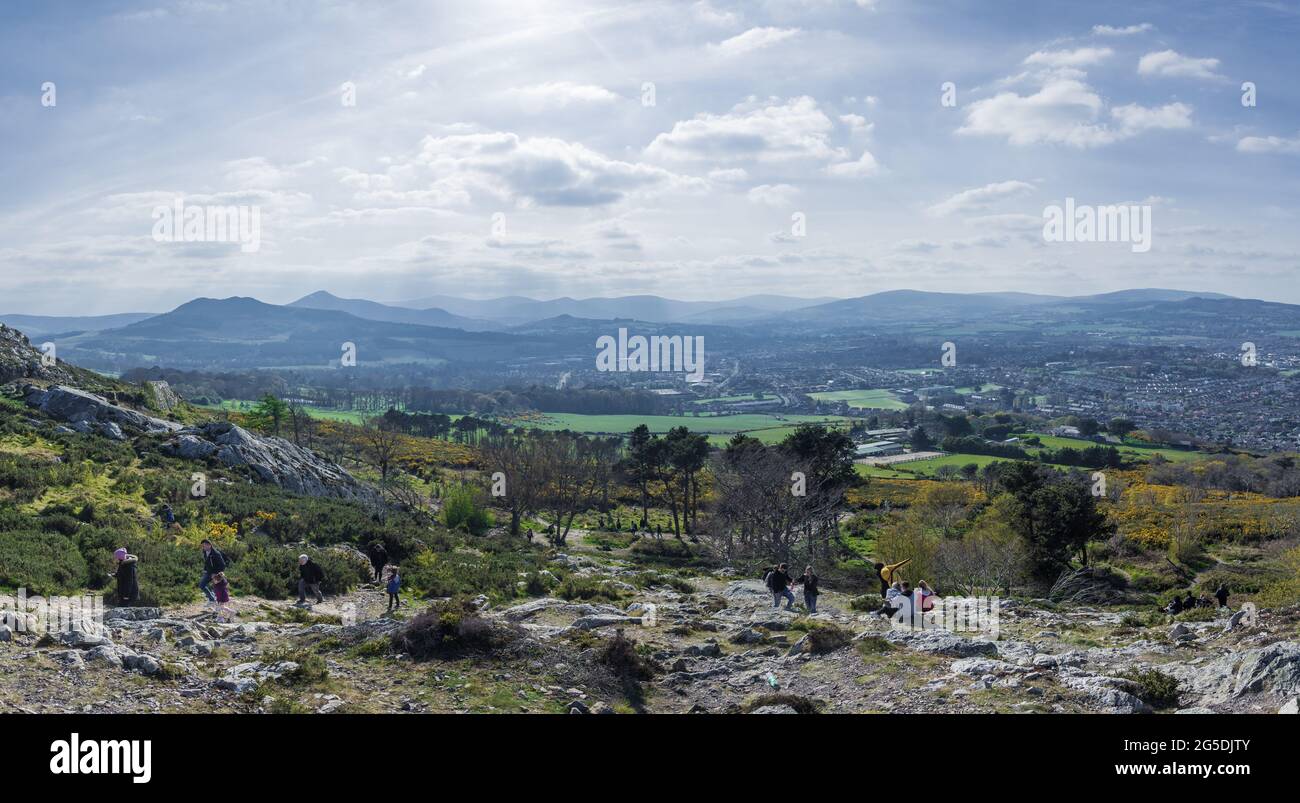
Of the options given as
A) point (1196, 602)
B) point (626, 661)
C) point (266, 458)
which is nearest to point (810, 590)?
A: point (626, 661)

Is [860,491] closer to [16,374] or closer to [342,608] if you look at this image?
[342,608]

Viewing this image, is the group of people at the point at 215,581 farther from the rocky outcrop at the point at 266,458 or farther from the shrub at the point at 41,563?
the rocky outcrop at the point at 266,458

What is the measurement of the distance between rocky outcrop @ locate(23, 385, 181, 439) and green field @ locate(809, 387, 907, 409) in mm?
144319

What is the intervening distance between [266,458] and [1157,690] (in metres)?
34.5

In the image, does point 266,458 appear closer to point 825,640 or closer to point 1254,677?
point 825,640

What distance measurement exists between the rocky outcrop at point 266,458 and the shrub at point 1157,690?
102 ft

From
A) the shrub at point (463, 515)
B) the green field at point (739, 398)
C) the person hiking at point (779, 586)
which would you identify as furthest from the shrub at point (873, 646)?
the green field at point (739, 398)

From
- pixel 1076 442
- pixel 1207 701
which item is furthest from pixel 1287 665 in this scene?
pixel 1076 442

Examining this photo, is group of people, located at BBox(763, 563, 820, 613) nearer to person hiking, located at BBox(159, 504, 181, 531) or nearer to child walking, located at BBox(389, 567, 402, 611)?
child walking, located at BBox(389, 567, 402, 611)

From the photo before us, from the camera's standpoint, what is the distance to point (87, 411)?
109 feet

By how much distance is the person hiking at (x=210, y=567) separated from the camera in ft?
52.8
